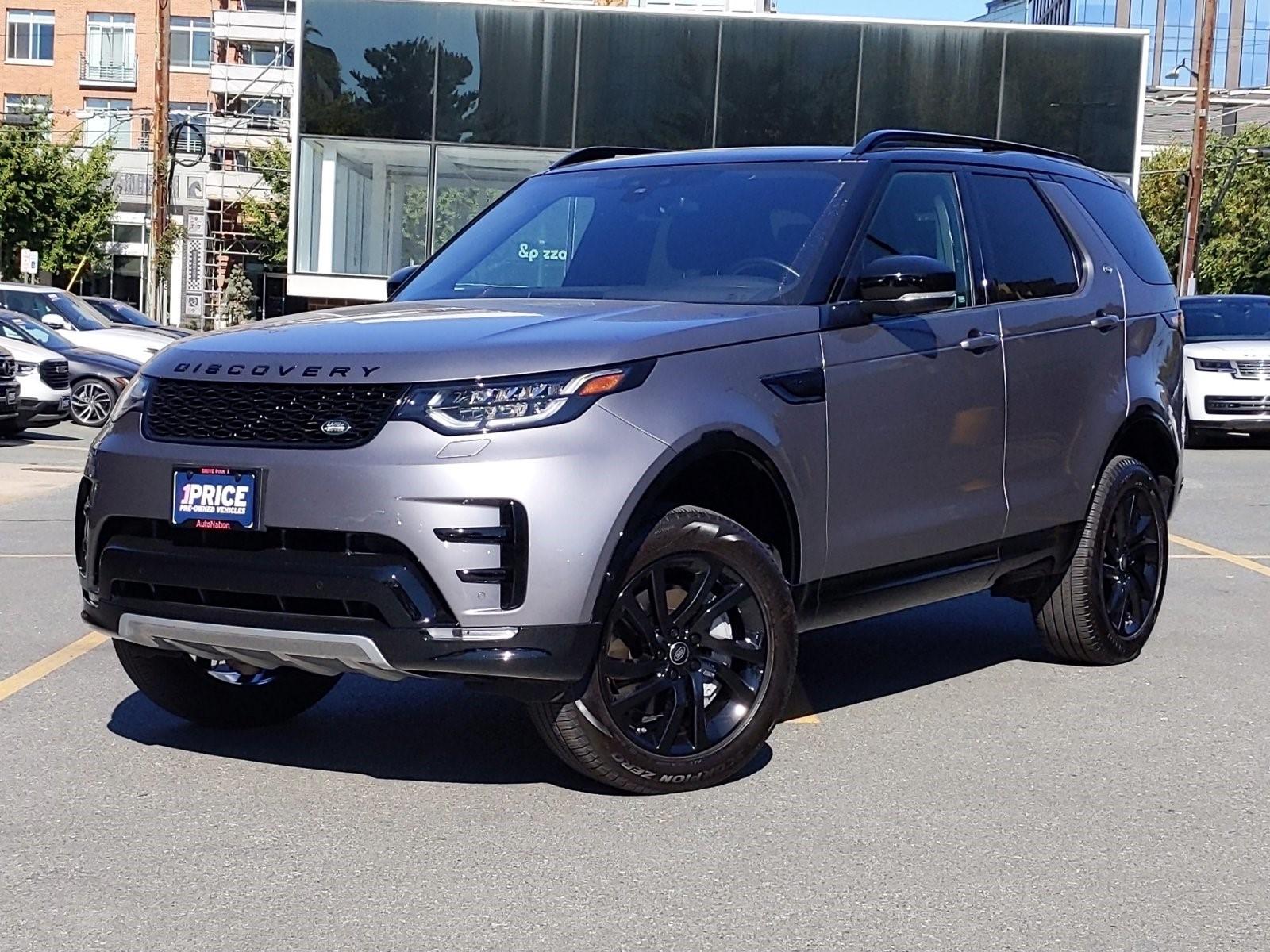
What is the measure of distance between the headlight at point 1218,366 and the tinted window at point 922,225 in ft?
46.7

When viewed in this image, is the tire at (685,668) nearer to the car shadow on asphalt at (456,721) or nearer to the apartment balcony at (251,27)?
the car shadow on asphalt at (456,721)

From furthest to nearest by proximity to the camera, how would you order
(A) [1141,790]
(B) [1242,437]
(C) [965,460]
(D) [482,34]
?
(D) [482,34] → (B) [1242,437] → (C) [965,460] → (A) [1141,790]

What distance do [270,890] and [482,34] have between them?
30047 mm

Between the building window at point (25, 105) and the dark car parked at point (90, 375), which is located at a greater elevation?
the building window at point (25, 105)

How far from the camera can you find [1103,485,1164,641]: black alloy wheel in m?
7.18

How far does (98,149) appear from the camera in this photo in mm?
61781

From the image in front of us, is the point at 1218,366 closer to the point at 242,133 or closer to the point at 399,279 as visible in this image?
the point at 399,279

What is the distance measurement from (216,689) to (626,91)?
91.7 feet

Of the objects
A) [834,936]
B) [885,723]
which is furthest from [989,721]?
[834,936]

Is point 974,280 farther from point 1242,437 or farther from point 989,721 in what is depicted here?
point 1242,437

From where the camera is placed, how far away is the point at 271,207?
6206 centimetres

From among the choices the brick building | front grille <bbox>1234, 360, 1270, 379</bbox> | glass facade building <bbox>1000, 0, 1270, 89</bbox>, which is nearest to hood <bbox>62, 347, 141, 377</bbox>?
front grille <bbox>1234, 360, 1270, 379</bbox>

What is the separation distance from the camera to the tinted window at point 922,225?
6.00 metres

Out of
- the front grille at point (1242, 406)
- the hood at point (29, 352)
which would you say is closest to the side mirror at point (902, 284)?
the front grille at point (1242, 406)
